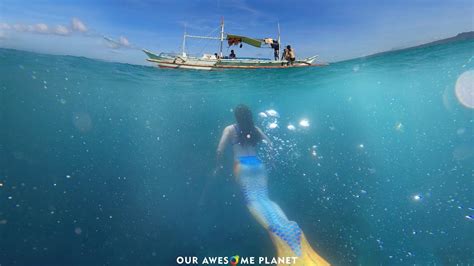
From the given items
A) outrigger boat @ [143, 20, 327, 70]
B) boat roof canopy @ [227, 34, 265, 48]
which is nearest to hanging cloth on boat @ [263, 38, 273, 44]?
boat roof canopy @ [227, 34, 265, 48]

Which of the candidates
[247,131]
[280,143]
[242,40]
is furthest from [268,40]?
[280,143]

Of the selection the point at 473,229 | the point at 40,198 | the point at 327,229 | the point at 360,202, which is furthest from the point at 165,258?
the point at 473,229

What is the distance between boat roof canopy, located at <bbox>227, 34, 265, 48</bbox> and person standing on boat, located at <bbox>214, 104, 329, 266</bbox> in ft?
12.4

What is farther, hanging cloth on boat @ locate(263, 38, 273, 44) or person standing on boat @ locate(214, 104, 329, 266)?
hanging cloth on boat @ locate(263, 38, 273, 44)

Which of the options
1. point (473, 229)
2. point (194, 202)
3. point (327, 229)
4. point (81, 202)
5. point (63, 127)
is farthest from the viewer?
point (63, 127)

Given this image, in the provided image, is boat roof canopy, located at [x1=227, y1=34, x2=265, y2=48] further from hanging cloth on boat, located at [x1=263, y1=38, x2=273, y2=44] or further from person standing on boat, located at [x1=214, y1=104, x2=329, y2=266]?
person standing on boat, located at [x1=214, y1=104, x2=329, y2=266]

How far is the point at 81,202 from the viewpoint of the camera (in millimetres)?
14391

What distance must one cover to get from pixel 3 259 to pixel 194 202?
23.3ft

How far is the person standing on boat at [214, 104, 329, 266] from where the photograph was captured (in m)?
6.29

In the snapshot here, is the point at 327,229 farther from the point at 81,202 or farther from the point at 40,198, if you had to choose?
the point at 40,198

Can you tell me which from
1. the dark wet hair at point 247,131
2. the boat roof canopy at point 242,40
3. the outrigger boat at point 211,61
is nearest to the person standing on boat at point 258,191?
the dark wet hair at point 247,131

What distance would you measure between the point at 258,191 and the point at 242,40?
256 inches

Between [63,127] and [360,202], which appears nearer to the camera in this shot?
[360,202]

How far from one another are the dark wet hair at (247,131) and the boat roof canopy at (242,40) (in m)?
3.86
